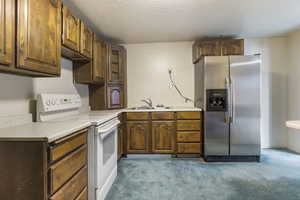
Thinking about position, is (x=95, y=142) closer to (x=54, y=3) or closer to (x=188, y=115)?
(x=54, y=3)

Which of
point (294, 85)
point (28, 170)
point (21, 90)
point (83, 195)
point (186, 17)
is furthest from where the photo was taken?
point (294, 85)

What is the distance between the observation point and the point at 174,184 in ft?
7.63

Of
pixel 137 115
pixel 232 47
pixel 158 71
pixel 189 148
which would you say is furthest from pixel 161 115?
pixel 232 47

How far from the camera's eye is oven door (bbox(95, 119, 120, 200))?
187 cm

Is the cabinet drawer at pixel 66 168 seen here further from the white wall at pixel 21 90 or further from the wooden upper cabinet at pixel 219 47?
the wooden upper cabinet at pixel 219 47

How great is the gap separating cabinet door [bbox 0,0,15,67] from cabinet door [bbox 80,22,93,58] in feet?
3.72

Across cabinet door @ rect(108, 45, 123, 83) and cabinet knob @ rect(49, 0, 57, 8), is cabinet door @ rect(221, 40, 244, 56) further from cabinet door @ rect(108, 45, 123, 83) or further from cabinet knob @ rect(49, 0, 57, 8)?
cabinet knob @ rect(49, 0, 57, 8)

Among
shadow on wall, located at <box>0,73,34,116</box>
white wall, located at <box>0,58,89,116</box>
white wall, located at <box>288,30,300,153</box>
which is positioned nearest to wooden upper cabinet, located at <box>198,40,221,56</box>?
white wall, located at <box>288,30,300,153</box>

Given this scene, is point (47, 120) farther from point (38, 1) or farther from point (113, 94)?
point (113, 94)

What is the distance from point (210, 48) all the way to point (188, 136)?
66.1 inches

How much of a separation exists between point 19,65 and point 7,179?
73 centimetres

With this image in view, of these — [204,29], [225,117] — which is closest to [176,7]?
[204,29]

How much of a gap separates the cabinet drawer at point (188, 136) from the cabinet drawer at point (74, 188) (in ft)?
6.25

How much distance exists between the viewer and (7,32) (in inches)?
46.0
